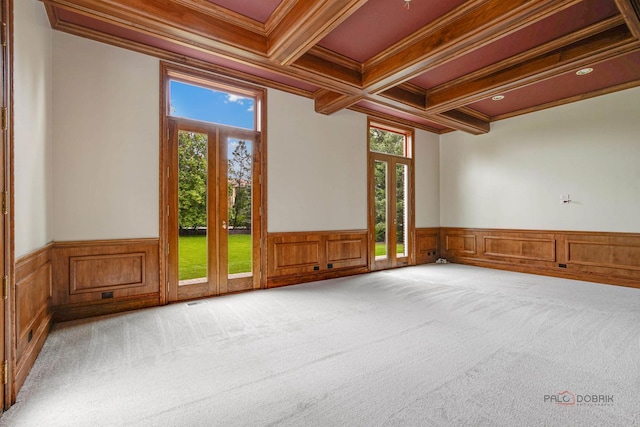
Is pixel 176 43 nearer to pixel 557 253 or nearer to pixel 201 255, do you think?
pixel 201 255

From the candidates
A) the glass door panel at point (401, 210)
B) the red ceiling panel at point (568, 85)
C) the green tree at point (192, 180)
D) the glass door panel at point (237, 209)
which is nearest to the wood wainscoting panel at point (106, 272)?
the green tree at point (192, 180)

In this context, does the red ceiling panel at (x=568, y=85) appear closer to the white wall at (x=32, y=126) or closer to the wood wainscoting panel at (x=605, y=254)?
the wood wainscoting panel at (x=605, y=254)

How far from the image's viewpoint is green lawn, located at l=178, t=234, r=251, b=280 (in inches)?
156

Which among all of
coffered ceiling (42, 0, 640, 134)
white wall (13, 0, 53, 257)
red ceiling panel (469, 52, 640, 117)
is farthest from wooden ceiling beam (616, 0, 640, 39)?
white wall (13, 0, 53, 257)

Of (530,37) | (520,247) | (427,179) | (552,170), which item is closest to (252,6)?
(530,37)

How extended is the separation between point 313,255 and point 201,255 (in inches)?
71.5

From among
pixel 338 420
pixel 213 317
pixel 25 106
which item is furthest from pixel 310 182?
pixel 338 420

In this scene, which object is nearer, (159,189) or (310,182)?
(159,189)

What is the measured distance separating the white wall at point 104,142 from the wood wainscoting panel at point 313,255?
68.9 inches

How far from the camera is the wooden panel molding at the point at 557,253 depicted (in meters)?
4.81

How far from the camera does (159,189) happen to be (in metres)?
3.78

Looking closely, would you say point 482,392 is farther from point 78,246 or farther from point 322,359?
point 78,246

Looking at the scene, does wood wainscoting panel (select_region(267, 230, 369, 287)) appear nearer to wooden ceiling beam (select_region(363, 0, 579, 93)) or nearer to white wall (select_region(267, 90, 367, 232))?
white wall (select_region(267, 90, 367, 232))

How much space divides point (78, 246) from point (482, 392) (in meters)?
3.95
